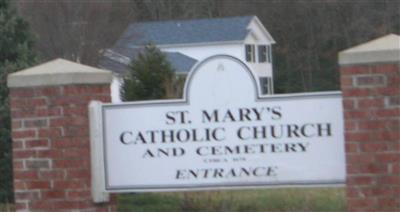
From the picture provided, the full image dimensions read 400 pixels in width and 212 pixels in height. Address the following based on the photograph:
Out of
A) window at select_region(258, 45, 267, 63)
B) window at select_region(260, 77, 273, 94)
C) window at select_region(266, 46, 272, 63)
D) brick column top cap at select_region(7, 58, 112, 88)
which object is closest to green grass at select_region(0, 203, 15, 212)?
brick column top cap at select_region(7, 58, 112, 88)

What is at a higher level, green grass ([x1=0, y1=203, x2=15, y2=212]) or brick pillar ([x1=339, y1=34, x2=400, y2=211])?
brick pillar ([x1=339, y1=34, x2=400, y2=211])

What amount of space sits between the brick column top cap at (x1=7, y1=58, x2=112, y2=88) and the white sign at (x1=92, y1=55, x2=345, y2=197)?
0.25 metres

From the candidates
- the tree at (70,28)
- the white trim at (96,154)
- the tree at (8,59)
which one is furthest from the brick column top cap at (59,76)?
the tree at (70,28)

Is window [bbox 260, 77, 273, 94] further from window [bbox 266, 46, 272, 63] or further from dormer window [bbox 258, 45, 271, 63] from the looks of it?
window [bbox 266, 46, 272, 63]

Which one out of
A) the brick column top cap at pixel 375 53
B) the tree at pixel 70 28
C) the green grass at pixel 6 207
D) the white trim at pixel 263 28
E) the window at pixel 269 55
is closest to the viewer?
the brick column top cap at pixel 375 53

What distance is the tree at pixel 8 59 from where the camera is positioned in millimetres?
13633

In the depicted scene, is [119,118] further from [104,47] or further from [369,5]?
[369,5]

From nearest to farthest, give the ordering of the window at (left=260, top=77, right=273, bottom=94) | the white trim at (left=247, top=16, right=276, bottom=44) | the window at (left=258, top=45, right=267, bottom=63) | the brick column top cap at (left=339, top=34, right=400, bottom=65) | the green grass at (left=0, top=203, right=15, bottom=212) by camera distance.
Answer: the brick column top cap at (left=339, top=34, right=400, bottom=65), the green grass at (left=0, top=203, right=15, bottom=212), the white trim at (left=247, top=16, right=276, bottom=44), the window at (left=260, top=77, right=273, bottom=94), the window at (left=258, top=45, right=267, bottom=63)

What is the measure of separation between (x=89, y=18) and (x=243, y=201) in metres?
25.7

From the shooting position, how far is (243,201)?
1279 cm

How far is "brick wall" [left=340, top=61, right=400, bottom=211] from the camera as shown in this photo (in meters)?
7.04

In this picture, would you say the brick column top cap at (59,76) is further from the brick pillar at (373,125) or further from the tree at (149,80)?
the tree at (149,80)

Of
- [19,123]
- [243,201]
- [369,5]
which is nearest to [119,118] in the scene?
[19,123]

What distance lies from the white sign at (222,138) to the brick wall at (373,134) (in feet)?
0.53
